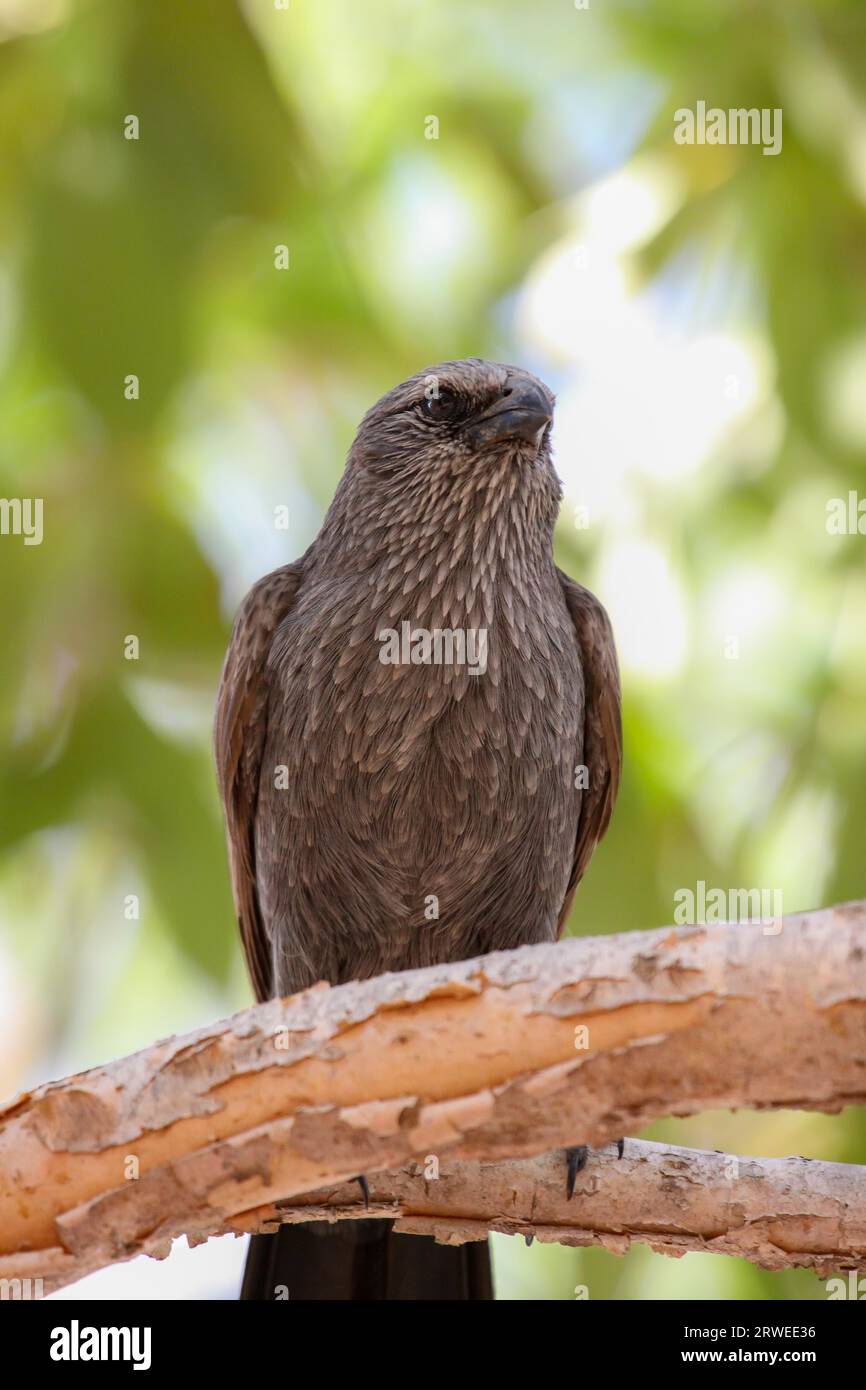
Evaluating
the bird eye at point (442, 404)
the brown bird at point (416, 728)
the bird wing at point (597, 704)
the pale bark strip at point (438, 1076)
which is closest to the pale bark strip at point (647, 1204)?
the brown bird at point (416, 728)

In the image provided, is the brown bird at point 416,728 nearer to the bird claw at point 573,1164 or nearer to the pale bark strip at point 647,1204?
the pale bark strip at point 647,1204

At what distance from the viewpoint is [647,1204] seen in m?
3.79

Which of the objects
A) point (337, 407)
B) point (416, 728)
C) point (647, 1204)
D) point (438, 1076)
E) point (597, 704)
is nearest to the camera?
point (438, 1076)

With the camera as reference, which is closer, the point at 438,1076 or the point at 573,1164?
the point at 438,1076

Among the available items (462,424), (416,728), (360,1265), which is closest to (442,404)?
(462,424)

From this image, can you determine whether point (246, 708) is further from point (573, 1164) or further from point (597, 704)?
point (573, 1164)

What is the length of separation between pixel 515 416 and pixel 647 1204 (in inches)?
88.1

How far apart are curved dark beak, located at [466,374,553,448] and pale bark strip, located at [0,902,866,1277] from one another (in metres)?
2.01

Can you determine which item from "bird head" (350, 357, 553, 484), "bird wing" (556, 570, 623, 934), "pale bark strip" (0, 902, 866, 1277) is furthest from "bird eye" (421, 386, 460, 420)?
"pale bark strip" (0, 902, 866, 1277)

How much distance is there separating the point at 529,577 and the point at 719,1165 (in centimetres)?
178
